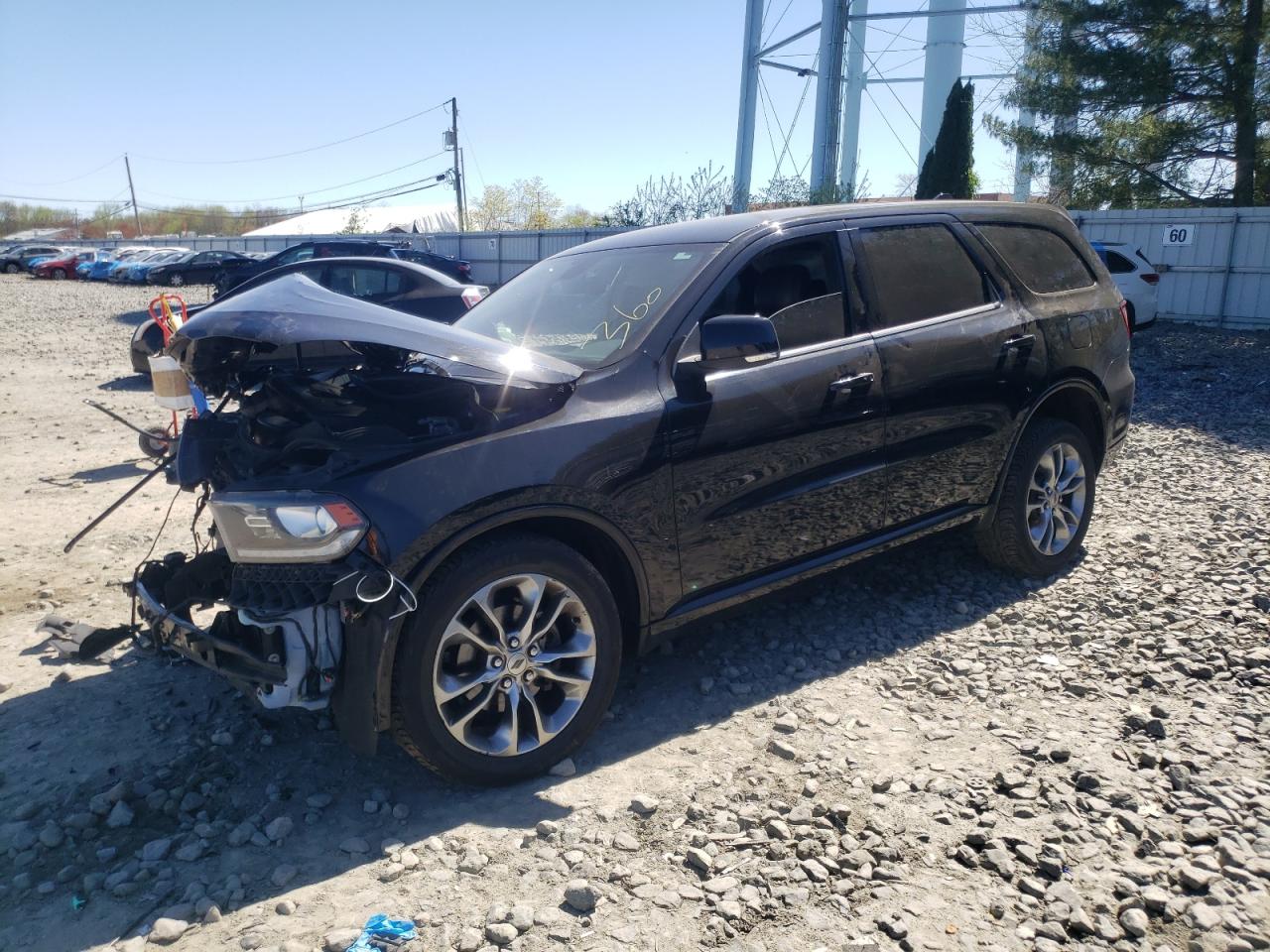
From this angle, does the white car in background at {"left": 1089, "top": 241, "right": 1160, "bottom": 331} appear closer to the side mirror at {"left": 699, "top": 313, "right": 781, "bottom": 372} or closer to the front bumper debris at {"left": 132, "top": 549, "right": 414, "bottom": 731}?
the side mirror at {"left": 699, "top": 313, "right": 781, "bottom": 372}

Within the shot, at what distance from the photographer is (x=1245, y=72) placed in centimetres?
1845

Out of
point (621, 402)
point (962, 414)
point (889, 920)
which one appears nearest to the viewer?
point (889, 920)

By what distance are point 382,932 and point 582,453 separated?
1.56 meters

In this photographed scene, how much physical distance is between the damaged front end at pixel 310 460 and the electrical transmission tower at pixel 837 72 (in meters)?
22.4

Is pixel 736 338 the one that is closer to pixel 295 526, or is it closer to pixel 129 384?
pixel 295 526

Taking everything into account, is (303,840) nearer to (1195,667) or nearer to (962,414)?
(962,414)

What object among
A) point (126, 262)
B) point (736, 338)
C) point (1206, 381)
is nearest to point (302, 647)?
point (736, 338)

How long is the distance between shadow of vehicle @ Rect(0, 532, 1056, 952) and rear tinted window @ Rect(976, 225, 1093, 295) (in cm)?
158

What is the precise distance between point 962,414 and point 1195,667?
142 centimetres

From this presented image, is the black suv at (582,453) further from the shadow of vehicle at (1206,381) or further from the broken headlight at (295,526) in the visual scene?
the shadow of vehicle at (1206,381)

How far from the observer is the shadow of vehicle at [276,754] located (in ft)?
9.52

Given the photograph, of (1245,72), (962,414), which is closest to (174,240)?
(1245,72)

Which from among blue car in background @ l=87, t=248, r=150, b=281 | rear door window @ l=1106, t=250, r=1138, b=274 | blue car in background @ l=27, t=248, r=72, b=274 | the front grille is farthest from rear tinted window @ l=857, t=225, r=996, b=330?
blue car in background @ l=27, t=248, r=72, b=274

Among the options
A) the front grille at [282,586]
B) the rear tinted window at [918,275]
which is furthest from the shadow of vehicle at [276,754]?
the rear tinted window at [918,275]
